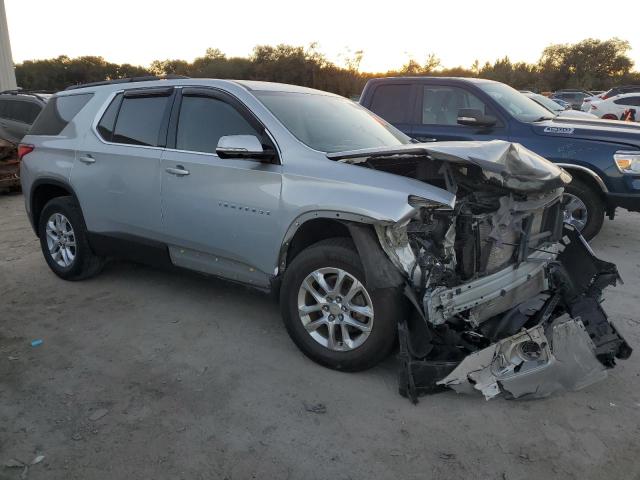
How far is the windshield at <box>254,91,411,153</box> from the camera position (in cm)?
370

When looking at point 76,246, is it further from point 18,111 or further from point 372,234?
point 18,111

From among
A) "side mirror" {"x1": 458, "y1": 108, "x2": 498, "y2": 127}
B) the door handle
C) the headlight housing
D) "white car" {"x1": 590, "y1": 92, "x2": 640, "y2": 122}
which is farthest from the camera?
"white car" {"x1": 590, "y1": 92, "x2": 640, "y2": 122}

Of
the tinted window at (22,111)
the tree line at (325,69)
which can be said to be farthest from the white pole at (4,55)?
the tree line at (325,69)

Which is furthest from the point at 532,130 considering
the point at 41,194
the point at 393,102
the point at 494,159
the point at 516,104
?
the point at 41,194

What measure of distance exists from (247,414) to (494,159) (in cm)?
210

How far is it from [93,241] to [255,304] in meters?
1.64

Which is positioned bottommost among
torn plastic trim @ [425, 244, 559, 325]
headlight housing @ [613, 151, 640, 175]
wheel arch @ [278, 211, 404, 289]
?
torn plastic trim @ [425, 244, 559, 325]

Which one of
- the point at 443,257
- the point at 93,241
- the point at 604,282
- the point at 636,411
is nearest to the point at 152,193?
the point at 93,241

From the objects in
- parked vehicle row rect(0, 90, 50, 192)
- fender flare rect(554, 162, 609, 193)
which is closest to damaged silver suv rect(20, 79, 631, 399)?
fender flare rect(554, 162, 609, 193)

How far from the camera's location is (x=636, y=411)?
9.73ft

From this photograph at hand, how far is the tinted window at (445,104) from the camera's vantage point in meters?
6.75

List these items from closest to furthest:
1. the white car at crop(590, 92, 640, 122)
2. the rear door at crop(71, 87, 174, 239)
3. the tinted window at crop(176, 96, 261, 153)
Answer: the tinted window at crop(176, 96, 261, 153)
the rear door at crop(71, 87, 174, 239)
the white car at crop(590, 92, 640, 122)

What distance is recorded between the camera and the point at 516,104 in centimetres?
679

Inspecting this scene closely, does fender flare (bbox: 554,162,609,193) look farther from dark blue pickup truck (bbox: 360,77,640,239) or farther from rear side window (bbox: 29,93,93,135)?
rear side window (bbox: 29,93,93,135)
